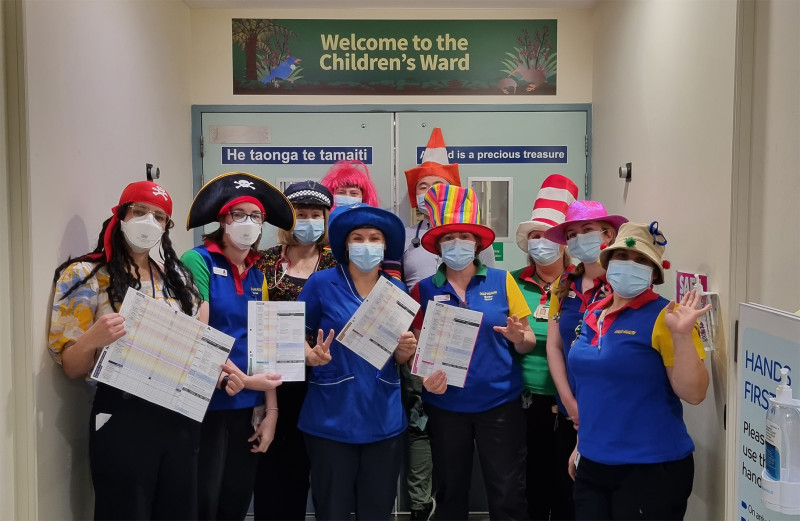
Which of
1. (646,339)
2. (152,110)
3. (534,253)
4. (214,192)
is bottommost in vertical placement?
(646,339)

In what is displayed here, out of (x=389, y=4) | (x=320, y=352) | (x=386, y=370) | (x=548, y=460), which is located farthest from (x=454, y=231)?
(x=389, y=4)

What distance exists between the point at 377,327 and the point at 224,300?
2.04ft

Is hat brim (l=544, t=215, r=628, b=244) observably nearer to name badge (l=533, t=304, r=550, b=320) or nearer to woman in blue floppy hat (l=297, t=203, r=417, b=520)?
name badge (l=533, t=304, r=550, b=320)

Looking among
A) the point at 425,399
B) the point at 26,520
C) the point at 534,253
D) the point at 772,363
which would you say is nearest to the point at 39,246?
the point at 26,520

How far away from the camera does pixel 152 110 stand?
342 cm

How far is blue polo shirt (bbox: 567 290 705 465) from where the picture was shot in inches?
88.8

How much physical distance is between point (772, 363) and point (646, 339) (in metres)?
0.74

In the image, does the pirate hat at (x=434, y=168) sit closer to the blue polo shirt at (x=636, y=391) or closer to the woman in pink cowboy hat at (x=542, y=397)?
→ the woman in pink cowboy hat at (x=542, y=397)

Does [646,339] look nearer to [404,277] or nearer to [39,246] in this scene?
[404,277]

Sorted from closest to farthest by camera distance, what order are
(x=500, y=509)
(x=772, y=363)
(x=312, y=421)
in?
1. (x=772, y=363)
2. (x=312, y=421)
3. (x=500, y=509)

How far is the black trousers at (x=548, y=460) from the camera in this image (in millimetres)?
2929

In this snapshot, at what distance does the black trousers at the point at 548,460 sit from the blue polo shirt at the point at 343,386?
2.32 feet

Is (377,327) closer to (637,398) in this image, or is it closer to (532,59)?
(637,398)

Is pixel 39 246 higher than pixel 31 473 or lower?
higher
